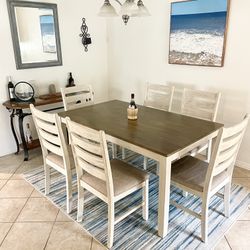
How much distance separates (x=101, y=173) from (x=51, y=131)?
611mm

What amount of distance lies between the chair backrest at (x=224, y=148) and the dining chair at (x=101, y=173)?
53 cm

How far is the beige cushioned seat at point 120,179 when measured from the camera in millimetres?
1821

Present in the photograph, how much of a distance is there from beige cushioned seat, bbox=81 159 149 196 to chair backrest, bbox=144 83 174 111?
3.68 ft

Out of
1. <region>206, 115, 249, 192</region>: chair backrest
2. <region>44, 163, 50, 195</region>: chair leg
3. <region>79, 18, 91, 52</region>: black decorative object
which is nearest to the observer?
<region>206, 115, 249, 192</region>: chair backrest

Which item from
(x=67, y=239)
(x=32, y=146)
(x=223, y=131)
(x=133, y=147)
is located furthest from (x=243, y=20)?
(x=32, y=146)

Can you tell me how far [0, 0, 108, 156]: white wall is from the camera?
3.09m

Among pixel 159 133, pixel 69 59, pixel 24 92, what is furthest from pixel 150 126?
pixel 69 59

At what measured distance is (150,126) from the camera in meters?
2.16

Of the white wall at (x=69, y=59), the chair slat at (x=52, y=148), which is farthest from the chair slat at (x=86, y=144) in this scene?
the white wall at (x=69, y=59)

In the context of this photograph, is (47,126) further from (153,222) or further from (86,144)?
(153,222)

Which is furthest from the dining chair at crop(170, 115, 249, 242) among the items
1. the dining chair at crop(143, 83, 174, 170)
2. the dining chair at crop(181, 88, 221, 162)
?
the dining chair at crop(143, 83, 174, 170)

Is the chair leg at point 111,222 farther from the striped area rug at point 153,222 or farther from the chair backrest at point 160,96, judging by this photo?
the chair backrest at point 160,96

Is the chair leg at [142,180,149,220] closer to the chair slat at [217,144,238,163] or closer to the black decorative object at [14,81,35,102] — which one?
the chair slat at [217,144,238,163]

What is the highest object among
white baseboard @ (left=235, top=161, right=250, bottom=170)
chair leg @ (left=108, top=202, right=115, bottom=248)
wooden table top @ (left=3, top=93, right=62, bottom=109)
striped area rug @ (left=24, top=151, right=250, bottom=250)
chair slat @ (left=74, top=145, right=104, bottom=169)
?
wooden table top @ (left=3, top=93, right=62, bottom=109)
